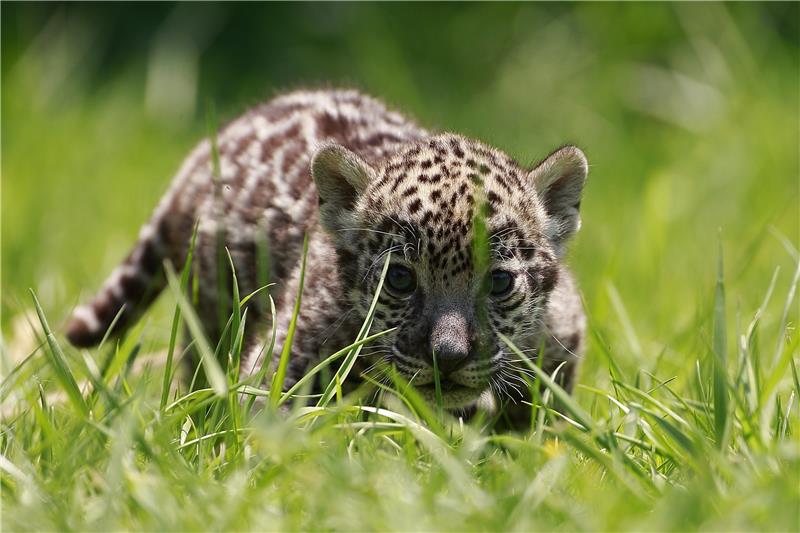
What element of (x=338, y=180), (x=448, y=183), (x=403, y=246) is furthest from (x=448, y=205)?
(x=338, y=180)

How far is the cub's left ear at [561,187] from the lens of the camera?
494 cm

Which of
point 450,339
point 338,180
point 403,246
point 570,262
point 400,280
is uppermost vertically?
point 338,180

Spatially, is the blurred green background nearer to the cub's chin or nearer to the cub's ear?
the cub's ear

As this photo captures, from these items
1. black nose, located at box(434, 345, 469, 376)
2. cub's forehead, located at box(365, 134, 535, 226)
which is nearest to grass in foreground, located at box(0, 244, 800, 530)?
black nose, located at box(434, 345, 469, 376)

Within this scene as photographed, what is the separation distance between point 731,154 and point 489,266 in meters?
5.32

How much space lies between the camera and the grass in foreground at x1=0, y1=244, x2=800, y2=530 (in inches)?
131

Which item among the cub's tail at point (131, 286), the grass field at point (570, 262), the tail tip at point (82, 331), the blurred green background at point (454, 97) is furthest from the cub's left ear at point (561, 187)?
the tail tip at point (82, 331)

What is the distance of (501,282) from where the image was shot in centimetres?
462

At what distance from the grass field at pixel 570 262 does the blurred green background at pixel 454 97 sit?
0.03 m

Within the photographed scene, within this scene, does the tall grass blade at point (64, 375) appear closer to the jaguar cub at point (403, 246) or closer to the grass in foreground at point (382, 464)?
the grass in foreground at point (382, 464)

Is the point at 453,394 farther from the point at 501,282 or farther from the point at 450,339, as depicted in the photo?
the point at 501,282

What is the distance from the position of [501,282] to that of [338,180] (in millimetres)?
895

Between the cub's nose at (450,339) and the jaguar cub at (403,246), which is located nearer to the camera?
the cub's nose at (450,339)

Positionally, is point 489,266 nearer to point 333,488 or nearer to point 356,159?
point 356,159
